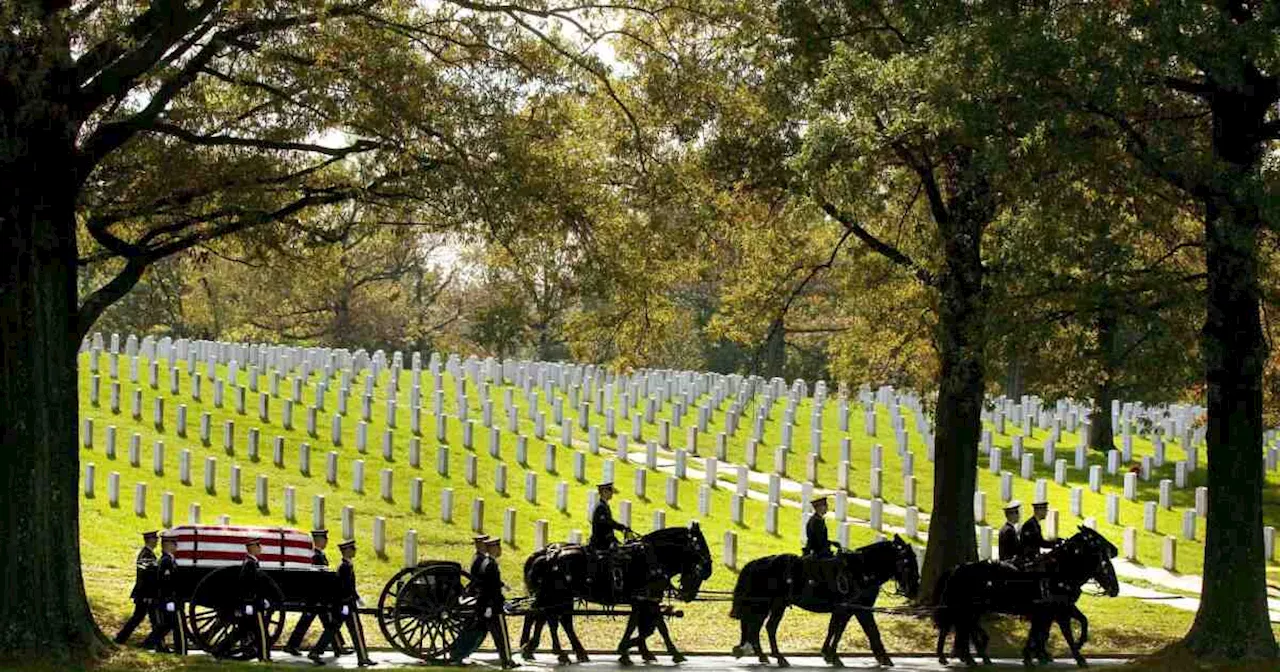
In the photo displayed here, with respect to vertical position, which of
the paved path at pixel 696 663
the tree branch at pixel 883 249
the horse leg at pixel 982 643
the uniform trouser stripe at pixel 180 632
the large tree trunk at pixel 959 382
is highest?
the tree branch at pixel 883 249

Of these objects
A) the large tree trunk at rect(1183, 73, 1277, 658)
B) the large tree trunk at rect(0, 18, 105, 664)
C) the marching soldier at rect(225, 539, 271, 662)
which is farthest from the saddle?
the large tree trunk at rect(0, 18, 105, 664)

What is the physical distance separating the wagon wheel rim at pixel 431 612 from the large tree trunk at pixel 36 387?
286cm

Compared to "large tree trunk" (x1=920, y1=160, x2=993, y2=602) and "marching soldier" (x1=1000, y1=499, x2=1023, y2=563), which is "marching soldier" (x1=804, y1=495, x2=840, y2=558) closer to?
"marching soldier" (x1=1000, y1=499, x2=1023, y2=563)

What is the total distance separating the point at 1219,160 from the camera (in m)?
16.5

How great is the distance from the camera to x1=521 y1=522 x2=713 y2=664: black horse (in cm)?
1679

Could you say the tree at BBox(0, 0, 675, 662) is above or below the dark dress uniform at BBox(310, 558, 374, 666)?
above

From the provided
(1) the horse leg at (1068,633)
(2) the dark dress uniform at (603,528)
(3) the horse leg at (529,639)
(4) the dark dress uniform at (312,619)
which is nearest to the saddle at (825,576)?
(2) the dark dress uniform at (603,528)

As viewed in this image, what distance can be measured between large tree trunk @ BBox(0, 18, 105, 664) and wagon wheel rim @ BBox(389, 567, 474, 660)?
9.40ft

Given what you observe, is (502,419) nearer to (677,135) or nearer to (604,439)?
(604,439)

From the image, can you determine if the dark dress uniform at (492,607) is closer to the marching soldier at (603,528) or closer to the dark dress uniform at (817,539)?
the marching soldier at (603,528)

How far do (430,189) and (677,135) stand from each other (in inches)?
159

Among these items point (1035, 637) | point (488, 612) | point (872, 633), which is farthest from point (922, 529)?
point (488, 612)

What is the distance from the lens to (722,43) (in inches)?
829

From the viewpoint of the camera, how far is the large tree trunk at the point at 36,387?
15367 mm
